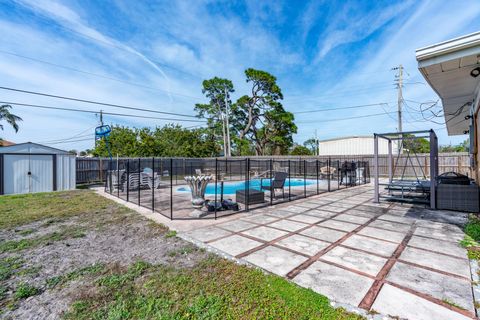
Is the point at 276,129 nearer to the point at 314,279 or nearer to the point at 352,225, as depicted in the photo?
the point at 352,225

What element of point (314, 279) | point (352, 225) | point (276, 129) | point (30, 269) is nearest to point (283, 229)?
point (352, 225)

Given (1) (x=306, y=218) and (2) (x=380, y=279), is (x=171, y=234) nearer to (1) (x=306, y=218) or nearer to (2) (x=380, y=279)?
(1) (x=306, y=218)

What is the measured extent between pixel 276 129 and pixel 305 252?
2138 cm

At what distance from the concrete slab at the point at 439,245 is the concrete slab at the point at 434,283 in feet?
2.83

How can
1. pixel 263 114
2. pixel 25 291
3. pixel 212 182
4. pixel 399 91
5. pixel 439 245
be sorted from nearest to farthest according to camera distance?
1. pixel 25 291
2. pixel 439 245
3. pixel 212 182
4. pixel 399 91
5. pixel 263 114

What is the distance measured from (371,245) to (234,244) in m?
2.06

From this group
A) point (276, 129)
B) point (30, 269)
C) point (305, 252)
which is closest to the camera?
point (30, 269)

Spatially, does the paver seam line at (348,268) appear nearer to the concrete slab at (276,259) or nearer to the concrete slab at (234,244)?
the concrete slab at (276,259)

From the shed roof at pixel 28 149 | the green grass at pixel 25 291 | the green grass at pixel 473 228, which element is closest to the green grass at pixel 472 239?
the green grass at pixel 473 228

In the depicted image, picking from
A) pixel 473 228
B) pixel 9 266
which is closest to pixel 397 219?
pixel 473 228

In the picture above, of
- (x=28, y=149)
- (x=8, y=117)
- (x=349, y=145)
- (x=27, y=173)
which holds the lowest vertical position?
(x=27, y=173)

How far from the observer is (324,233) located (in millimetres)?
3895

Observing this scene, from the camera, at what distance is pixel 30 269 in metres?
2.72

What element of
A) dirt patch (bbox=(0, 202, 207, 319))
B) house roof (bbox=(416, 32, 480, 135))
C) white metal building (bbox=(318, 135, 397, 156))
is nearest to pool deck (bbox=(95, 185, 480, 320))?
dirt patch (bbox=(0, 202, 207, 319))
